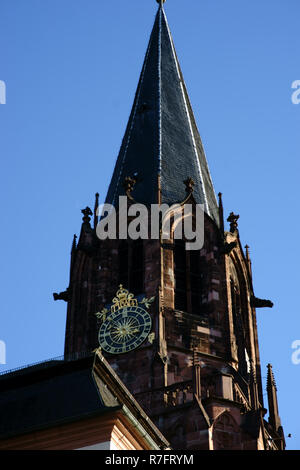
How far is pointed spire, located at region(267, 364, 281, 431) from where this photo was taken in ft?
104

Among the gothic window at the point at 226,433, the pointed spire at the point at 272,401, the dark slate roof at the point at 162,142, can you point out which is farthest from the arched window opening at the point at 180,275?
the gothic window at the point at 226,433

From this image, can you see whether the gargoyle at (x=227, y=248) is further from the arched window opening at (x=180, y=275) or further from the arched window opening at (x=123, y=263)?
the arched window opening at (x=123, y=263)

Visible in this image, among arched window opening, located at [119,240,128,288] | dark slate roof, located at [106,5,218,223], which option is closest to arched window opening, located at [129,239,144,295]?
arched window opening, located at [119,240,128,288]

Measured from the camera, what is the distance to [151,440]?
17953mm

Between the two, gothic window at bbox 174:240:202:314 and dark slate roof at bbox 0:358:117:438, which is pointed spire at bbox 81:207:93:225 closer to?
gothic window at bbox 174:240:202:314

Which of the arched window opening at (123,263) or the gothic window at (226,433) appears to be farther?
the arched window opening at (123,263)

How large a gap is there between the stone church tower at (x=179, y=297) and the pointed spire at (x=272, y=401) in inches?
1.0

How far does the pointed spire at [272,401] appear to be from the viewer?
3178 centimetres

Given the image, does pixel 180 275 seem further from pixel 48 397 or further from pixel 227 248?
pixel 48 397

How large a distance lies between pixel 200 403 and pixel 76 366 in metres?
8.32

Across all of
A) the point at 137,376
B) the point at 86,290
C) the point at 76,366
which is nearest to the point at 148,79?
the point at 86,290

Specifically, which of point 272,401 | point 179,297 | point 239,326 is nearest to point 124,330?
point 179,297
